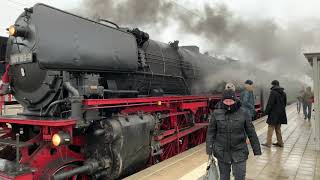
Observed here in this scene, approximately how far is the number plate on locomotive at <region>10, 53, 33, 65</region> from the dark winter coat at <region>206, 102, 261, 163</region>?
324 centimetres

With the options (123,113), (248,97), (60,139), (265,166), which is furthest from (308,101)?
→ (60,139)

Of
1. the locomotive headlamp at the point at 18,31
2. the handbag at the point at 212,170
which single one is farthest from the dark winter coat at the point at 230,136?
the locomotive headlamp at the point at 18,31

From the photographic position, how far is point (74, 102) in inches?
196

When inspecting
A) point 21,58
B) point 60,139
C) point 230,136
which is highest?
point 21,58

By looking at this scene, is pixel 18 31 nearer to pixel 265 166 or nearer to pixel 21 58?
pixel 21 58

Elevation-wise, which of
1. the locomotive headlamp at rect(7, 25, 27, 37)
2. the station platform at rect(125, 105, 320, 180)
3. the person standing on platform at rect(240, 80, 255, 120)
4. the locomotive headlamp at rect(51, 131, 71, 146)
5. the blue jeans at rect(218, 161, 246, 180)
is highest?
the locomotive headlamp at rect(7, 25, 27, 37)

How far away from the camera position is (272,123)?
8.34 meters

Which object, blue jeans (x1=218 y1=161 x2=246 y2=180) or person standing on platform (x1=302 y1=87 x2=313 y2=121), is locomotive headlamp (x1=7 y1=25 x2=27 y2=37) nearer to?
blue jeans (x1=218 y1=161 x2=246 y2=180)

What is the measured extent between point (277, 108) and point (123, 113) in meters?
4.36

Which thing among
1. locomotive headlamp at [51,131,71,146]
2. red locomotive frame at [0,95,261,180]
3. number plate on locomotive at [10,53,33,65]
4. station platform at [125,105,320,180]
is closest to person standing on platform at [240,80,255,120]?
station platform at [125,105,320,180]

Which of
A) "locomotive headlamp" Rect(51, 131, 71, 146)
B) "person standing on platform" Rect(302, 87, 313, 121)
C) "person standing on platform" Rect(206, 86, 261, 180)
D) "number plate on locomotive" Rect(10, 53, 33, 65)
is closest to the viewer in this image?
"person standing on platform" Rect(206, 86, 261, 180)

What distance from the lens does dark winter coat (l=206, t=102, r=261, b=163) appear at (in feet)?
13.9

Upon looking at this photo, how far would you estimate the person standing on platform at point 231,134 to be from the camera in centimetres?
421

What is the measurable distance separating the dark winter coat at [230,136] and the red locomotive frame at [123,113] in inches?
82.1
